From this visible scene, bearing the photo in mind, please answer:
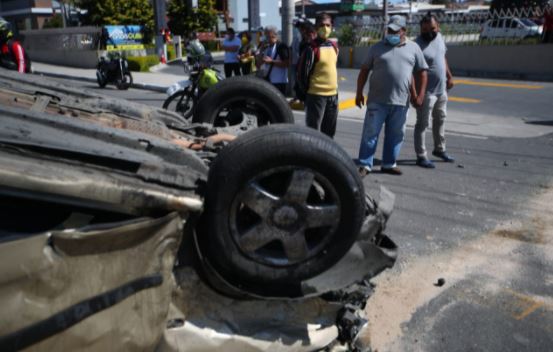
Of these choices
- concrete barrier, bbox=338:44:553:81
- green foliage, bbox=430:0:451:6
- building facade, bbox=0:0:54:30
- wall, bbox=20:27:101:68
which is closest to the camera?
concrete barrier, bbox=338:44:553:81

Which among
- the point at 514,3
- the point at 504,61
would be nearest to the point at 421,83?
the point at 504,61

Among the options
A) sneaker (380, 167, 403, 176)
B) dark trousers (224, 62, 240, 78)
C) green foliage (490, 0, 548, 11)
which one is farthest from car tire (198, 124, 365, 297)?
green foliage (490, 0, 548, 11)

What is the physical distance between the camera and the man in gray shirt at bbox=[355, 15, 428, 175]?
5539mm

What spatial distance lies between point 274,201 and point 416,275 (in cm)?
201

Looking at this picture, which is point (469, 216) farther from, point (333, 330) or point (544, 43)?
point (544, 43)

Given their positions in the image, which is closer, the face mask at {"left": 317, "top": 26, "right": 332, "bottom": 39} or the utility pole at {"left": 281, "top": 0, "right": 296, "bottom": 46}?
the face mask at {"left": 317, "top": 26, "right": 332, "bottom": 39}

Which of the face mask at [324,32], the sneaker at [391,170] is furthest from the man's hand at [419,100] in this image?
the face mask at [324,32]

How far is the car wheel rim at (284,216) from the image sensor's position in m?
2.01

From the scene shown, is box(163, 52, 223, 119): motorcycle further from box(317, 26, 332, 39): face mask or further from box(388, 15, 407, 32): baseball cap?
box(388, 15, 407, 32): baseball cap

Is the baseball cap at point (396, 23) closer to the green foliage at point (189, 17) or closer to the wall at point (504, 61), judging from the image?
the wall at point (504, 61)

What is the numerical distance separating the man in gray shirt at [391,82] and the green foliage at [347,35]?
17.2m

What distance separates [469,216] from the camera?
4.77 meters

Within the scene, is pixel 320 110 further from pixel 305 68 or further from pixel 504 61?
pixel 504 61

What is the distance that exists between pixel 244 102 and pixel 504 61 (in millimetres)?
16064
